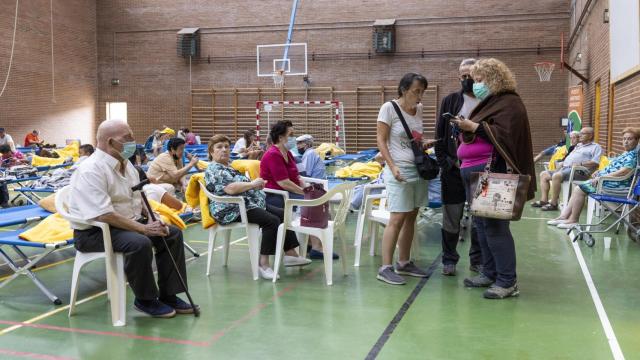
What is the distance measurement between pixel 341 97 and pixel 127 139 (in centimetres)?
1622

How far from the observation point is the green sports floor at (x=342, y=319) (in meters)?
3.19

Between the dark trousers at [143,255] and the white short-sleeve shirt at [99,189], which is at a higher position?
the white short-sleeve shirt at [99,189]

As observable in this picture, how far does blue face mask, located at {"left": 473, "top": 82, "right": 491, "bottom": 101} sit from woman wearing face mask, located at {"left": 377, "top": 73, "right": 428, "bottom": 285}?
44 cm

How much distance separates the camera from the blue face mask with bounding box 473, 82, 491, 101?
401 centimetres

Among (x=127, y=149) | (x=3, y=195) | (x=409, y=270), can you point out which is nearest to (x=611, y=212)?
(x=409, y=270)

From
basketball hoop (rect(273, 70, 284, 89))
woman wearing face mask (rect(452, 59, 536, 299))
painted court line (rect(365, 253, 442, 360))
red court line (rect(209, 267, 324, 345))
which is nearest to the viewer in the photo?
painted court line (rect(365, 253, 442, 360))

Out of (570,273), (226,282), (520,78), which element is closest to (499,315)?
(570,273)

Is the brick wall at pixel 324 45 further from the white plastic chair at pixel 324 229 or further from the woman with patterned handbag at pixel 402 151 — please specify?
the woman with patterned handbag at pixel 402 151

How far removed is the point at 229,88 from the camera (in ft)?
67.1

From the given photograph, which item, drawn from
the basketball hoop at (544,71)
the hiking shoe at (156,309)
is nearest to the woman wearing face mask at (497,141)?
the hiking shoe at (156,309)

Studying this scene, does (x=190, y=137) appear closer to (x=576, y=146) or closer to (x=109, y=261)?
(x=576, y=146)

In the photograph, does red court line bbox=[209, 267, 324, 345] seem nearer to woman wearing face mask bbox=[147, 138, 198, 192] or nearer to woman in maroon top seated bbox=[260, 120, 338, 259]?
woman in maroon top seated bbox=[260, 120, 338, 259]

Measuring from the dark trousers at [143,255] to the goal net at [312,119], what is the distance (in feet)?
50.6

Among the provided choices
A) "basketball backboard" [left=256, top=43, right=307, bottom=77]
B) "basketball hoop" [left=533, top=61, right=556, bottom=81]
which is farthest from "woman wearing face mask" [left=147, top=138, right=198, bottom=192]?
"basketball backboard" [left=256, top=43, right=307, bottom=77]
